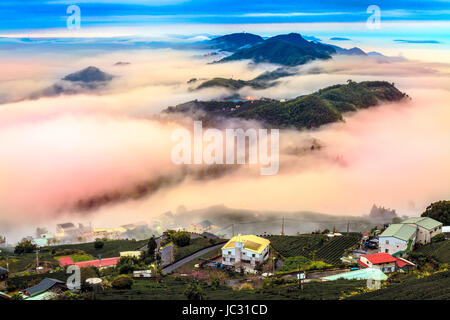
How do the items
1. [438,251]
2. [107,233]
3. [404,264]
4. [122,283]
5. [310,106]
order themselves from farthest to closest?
[310,106], [107,233], [438,251], [404,264], [122,283]

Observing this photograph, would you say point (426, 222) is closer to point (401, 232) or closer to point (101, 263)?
point (401, 232)

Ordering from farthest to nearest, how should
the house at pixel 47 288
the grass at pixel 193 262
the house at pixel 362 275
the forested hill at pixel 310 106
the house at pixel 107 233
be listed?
the forested hill at pixel 310 106, the house at pixel 107 233, the grass at pixel 193 262, the house at pixel 362 275, the house at pixel 47 288

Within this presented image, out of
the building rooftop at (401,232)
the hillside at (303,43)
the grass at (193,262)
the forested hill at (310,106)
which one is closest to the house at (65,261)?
the grass at (193,262)

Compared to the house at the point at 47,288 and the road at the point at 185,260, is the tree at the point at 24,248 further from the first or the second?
the house at the point at 47,288

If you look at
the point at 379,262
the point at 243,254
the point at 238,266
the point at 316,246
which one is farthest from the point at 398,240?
the point at 238,266

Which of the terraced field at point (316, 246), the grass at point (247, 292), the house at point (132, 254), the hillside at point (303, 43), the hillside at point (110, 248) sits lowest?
the hillside at point (110, 248)
